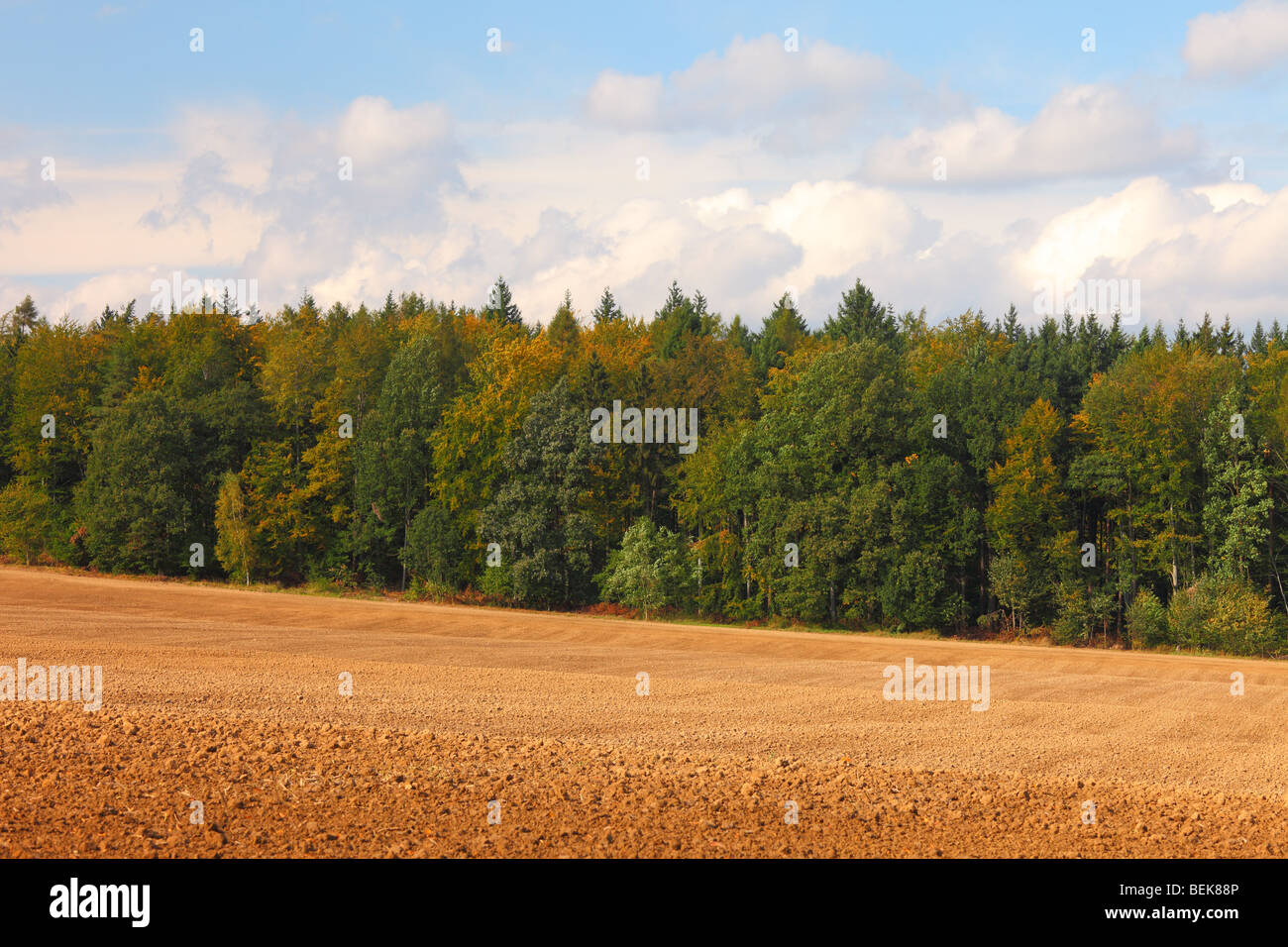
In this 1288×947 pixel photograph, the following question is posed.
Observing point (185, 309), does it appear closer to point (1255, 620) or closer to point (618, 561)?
point (618, 561)

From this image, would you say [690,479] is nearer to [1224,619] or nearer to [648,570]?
[648,570]

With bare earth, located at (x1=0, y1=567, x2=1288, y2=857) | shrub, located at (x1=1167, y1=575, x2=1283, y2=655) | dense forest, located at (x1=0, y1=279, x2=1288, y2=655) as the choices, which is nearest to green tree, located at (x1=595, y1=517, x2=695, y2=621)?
dense forest, located at (x1=0, y1=279, x2=1288, y2=655)

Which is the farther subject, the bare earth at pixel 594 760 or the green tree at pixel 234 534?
the green tree at pixel 234 534

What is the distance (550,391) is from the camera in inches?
2446

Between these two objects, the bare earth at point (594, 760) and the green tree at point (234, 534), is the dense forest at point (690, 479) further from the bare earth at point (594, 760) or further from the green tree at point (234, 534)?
the bare earth at point (594, 760)

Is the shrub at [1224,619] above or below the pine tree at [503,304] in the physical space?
below

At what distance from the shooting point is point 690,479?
6212 cm

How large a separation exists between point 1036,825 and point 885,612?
133 ft

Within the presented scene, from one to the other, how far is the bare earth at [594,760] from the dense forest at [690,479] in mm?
21816

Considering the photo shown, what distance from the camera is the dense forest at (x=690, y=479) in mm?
54062

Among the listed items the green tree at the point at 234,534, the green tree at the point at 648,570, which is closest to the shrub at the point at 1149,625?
the green tree at the point at 648,570

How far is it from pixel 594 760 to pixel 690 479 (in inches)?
1771

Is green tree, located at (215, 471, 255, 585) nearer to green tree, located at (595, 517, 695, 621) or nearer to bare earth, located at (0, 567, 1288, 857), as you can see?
green tree, located at (595, 517, 695, 621)

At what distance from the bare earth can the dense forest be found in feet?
71.6
